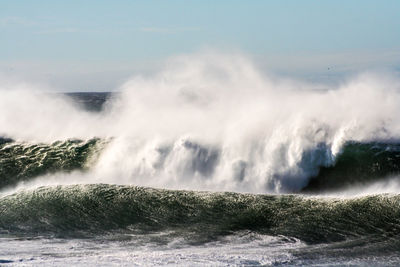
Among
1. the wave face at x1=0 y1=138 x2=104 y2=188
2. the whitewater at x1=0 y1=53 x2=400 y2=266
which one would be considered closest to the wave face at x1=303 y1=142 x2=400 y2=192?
the whitewater at x1=0 y1=53 x2=400 y2=266

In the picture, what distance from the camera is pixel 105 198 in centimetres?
1727

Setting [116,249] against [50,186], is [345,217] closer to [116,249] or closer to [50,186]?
[116,249]

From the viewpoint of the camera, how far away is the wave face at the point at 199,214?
13648 millimetres

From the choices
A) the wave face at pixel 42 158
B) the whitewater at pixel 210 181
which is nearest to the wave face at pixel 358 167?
the whitewater at pixel 210 181

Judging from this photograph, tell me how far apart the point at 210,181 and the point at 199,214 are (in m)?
3.94

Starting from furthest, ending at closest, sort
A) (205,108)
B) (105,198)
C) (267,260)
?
1. (205,108)
2. (105,198)
3. (267,260)

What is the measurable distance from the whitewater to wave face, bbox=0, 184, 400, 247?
61mm

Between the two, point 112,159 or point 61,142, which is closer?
point 112,159

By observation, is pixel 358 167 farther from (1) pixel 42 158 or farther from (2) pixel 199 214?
(1) pixel 42 158

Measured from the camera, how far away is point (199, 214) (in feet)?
49.9

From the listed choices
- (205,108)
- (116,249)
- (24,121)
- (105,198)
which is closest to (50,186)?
(105,198)

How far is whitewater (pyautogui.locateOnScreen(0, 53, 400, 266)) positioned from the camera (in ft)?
41.4

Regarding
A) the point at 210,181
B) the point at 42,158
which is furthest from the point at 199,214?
the point at 42,158

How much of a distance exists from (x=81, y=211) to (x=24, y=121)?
16677 mm
